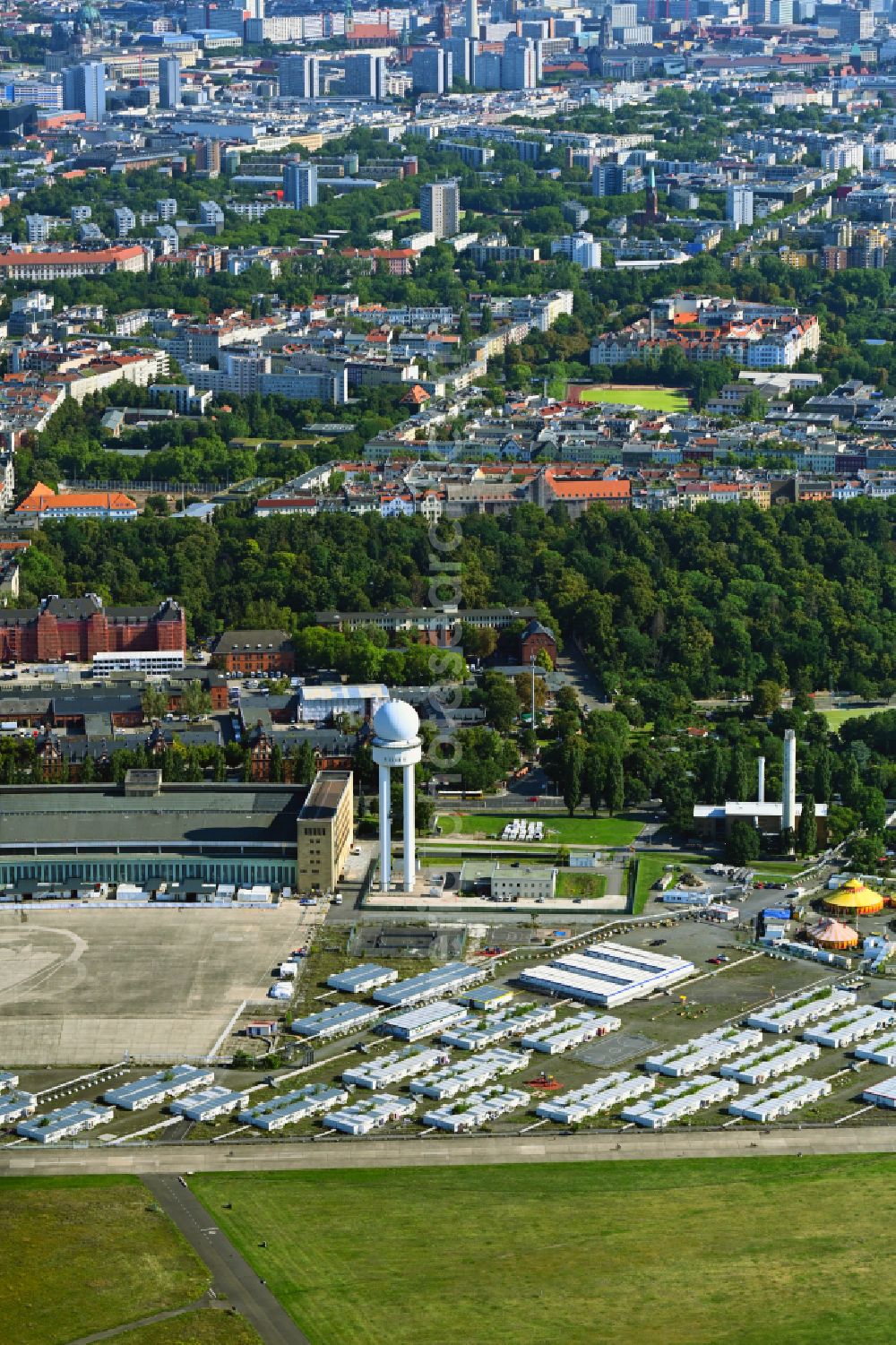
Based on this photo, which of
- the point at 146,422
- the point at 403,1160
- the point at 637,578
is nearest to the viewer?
the point at 403,1160

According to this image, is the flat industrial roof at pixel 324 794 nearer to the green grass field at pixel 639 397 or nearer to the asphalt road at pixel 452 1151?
the asphalt road at pixel 452 1151

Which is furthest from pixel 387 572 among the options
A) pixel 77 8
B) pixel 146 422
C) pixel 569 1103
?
pixel 77 8

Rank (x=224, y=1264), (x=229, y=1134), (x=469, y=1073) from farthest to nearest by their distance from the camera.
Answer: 1. (x=469, y=1073)
2. (x=229, y=1134)
3. (x=224, y=1264)

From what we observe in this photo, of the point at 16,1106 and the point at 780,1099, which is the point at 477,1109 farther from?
the point at 16,1106

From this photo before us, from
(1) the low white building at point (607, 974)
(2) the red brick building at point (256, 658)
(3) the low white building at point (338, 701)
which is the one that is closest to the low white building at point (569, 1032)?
(1) the low white building at point (607, 974)

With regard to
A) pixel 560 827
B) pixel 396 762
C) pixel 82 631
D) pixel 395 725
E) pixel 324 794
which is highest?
pixel 395 725

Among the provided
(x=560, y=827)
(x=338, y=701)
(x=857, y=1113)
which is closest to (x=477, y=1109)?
(x=857, y=1113)

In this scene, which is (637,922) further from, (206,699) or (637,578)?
(637,578)
